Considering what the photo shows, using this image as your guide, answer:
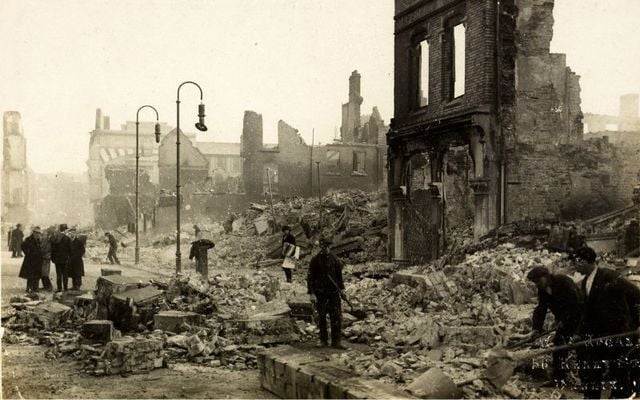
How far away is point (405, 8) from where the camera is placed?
1927 cm

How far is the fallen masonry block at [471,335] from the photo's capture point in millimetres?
8719

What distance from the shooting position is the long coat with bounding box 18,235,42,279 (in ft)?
51.0

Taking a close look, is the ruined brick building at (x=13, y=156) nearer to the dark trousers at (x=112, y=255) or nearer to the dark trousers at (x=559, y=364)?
the dark trousers at (x=112, y=255)

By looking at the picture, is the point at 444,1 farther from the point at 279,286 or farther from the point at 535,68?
the point at 279,286

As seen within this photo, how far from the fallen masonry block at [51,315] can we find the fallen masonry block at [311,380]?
18.5 ft

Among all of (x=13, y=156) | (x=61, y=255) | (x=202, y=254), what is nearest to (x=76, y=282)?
(x=61, y=255)

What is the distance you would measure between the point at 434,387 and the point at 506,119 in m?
10.9

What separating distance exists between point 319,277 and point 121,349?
316 centimetres

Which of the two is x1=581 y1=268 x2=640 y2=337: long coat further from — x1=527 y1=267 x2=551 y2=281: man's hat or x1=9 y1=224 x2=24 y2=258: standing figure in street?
x1=9 y1=224 x2=24 y2=258: standing figure in street

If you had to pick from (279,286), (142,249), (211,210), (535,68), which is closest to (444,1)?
(535,68)

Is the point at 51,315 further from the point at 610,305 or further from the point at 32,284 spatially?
the point at 610,305

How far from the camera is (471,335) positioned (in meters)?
8.91

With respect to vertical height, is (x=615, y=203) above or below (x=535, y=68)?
below

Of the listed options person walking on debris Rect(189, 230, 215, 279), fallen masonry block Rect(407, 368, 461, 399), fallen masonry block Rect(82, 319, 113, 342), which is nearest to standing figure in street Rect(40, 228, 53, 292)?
person walking on debris Rect(189, 230, 215, 279)
